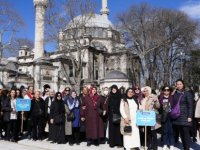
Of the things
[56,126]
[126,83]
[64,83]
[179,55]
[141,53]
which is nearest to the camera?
[56,126]

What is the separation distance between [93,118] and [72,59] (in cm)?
2268

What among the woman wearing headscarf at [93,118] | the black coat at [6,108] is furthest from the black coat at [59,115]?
the black coat at [6,108]

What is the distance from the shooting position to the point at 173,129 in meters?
8.95

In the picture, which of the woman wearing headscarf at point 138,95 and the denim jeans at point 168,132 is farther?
the woman wearing headscarf at point 138,95

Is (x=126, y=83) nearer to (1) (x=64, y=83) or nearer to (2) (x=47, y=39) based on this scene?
(2) (x=47, y=39)

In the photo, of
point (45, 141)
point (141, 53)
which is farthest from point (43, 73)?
point (45, 141)

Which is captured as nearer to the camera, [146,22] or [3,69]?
[146,22]

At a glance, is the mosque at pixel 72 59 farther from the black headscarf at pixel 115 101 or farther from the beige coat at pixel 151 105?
the beige coat at pixel 151 105

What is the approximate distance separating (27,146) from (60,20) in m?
21.7

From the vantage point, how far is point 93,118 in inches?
390

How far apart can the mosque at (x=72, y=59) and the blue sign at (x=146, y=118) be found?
47.0 ft

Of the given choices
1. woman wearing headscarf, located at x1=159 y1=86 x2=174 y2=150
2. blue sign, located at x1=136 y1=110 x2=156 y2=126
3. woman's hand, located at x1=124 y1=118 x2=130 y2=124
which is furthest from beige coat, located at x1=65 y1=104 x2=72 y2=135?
woman wearing headscarf, located at x1=159 y1=86 x2=174 y2=150

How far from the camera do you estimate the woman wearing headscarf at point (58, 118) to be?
403 inches

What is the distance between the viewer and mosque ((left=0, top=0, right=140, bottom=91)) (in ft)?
117
